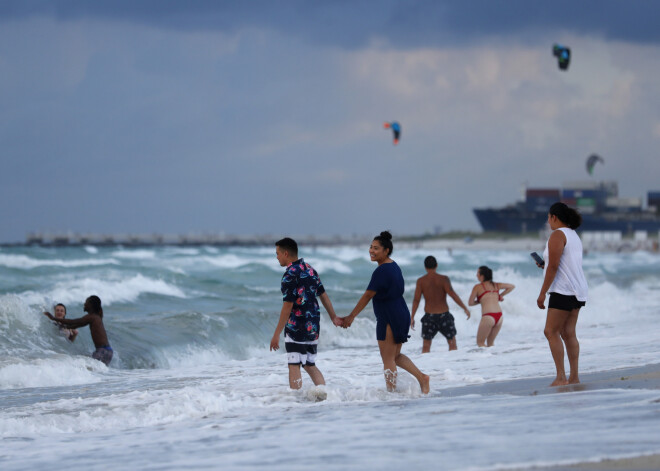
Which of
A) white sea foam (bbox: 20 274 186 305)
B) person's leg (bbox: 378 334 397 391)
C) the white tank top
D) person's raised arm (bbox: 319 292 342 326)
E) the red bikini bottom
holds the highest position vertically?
the white tank top

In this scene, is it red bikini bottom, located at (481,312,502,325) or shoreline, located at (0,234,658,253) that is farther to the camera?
shoreline, located at (0,234,658,253)

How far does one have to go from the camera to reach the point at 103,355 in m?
11.1

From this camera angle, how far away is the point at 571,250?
6.58m

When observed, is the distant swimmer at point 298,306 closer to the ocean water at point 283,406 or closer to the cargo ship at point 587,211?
the ocean water at point 283,406

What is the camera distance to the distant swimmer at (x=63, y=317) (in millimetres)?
11625

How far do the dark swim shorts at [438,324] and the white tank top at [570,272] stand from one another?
4.43 metres

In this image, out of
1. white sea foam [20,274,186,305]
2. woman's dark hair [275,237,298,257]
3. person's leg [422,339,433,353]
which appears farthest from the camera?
white sea foam [20,274,186,305]

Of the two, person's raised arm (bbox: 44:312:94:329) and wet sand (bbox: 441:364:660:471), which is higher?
person's raised arm (bbox: 44:312:94:329)

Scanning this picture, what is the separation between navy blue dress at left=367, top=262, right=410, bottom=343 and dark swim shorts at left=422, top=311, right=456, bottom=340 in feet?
14.0

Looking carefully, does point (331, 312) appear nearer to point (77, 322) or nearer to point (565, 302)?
point (565, 302)

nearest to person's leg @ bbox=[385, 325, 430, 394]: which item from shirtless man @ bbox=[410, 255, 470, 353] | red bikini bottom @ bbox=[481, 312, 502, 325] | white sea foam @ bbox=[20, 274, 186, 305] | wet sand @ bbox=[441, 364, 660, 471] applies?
wet sand @ bbox=[441, 364, 660, 471]

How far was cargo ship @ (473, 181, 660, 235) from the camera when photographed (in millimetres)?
134500

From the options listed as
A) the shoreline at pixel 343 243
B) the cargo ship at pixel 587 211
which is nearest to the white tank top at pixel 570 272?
the shoreline at pixel 343 243

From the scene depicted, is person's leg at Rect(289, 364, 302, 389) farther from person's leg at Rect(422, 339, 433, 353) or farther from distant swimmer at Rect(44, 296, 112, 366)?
distant swimmer at Rect(44, 296, 112, 366)
